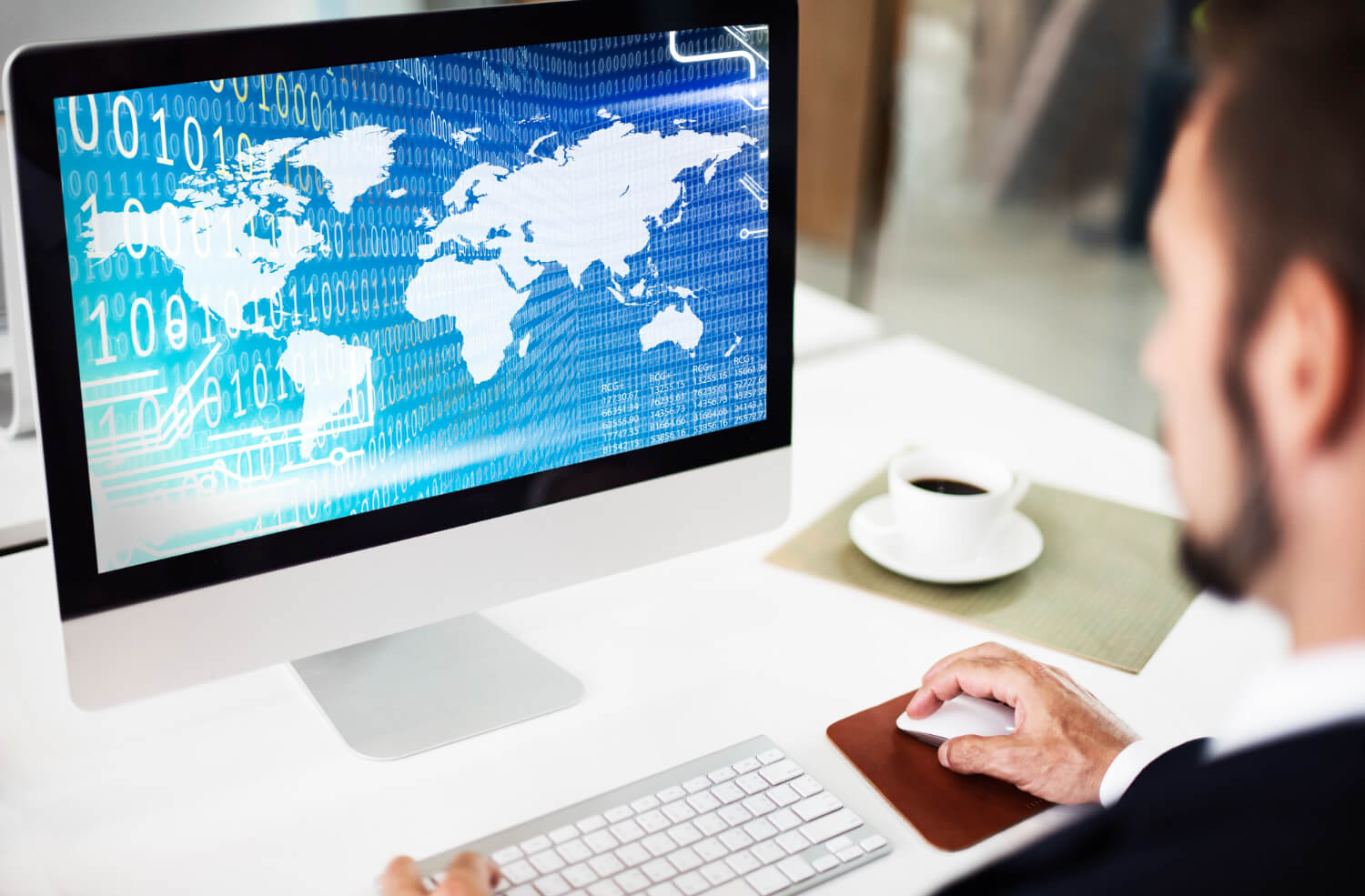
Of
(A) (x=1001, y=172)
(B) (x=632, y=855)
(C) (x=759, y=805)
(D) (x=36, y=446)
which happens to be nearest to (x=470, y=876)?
(B) (x=632, y=855)

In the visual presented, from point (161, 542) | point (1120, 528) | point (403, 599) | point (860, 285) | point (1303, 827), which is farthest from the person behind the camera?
point (860, 285)

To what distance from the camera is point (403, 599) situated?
0.95 metres

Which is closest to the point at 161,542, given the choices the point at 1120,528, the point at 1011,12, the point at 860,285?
the point at 1120,528

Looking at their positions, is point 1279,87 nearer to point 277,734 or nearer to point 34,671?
point 277,734

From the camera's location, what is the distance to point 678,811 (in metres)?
0.87

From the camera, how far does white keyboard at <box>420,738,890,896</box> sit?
808mm

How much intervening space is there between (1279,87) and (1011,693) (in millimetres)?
546

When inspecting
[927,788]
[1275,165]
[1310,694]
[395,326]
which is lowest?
[927,788]

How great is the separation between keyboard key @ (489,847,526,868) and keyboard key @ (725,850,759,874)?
14cm

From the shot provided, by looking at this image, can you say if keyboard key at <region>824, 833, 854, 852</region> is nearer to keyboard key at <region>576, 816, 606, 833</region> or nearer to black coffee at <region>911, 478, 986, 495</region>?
keyboard key at <region>576, 816, 606, 833</region>

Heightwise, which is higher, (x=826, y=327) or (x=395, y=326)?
(x=395, y=326)

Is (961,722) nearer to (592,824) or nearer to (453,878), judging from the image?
(592,824)

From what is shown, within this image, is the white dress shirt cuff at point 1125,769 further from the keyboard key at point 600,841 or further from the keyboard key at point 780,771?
the keyboard key at point 600,841

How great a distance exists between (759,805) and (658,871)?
10cm
